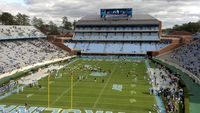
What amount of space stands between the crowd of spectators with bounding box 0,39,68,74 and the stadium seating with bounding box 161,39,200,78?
27.2 meters

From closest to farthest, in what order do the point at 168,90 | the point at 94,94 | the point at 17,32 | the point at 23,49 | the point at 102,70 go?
the point at 168,90 < the point at 94,94 < the point at 102,70 < the point at 23,49 < the point at 17,32

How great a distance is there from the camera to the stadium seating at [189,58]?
146ft

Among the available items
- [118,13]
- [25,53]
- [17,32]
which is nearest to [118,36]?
[118,13]

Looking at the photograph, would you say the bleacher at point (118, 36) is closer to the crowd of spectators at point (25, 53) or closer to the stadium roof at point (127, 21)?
the stadium roof at point (127, 21)

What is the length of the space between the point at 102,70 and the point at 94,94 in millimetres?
16998

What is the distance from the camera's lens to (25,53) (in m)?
58.5

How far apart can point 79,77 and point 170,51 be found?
118ft

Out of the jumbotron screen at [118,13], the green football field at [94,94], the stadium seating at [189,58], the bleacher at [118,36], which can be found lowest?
the green football field at [94,94]

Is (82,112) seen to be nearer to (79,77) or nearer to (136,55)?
(79,77)

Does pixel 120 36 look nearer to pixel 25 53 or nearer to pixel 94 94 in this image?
pixel 25 53

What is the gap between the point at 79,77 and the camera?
131 feet

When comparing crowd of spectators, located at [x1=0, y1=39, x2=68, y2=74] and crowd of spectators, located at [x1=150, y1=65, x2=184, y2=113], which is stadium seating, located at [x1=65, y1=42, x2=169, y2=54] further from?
crowd of spectators, located at [x1=150, y1=65, x2=184, y2=113]

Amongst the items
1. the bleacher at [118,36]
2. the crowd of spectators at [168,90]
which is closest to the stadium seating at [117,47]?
the bleacher at [118,36]

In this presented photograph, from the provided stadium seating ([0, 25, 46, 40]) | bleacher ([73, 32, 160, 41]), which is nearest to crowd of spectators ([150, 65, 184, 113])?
bleacher ([73, 32, 160, 41])
